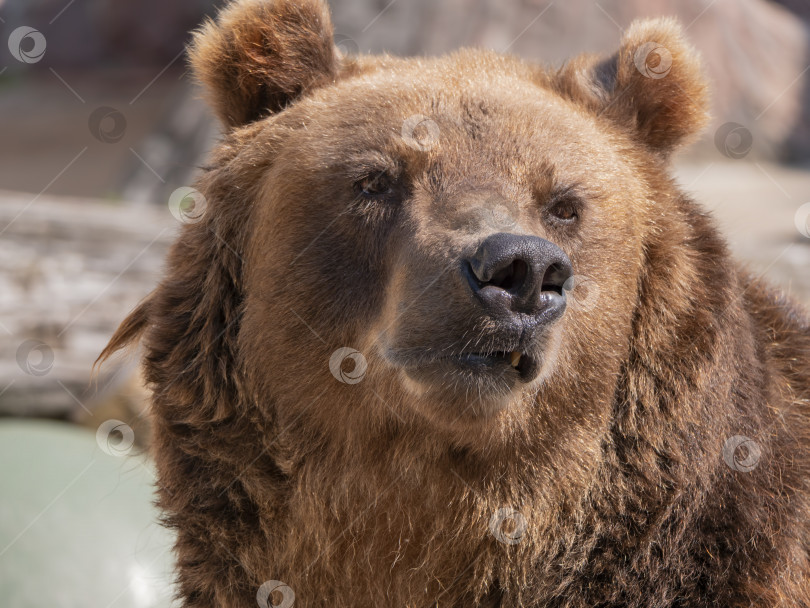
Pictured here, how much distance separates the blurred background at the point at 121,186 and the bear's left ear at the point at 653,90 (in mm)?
272

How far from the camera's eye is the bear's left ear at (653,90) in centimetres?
351

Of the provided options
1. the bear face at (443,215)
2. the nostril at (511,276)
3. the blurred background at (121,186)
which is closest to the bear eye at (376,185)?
the bear face at (443,215)

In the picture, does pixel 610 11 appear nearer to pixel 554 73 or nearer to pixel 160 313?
pixel 554 73

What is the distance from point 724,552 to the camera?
3004 millimetres

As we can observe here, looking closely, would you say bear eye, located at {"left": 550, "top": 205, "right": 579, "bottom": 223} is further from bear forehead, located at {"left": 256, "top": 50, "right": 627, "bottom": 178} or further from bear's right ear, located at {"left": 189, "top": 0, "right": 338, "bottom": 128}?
bear's right ear, located at {"left": 189, "top": 0, "right": 338, "bottom": 128}

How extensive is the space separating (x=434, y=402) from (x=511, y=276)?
0.45 m

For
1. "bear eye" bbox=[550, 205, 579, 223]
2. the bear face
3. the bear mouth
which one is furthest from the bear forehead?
the bear mouth

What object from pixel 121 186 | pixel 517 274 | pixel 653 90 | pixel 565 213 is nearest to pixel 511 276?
pixel 517 274

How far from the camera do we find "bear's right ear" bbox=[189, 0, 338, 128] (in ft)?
11.3

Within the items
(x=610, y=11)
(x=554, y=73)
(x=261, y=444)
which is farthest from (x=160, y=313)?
(x=610, y=11)

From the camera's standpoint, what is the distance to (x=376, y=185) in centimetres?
314

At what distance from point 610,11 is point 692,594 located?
12317 mm

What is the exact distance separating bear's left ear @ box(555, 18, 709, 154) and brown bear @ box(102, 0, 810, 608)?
0.32ft

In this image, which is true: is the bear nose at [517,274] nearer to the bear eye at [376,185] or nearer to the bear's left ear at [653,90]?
the bear eye at [376,185]
